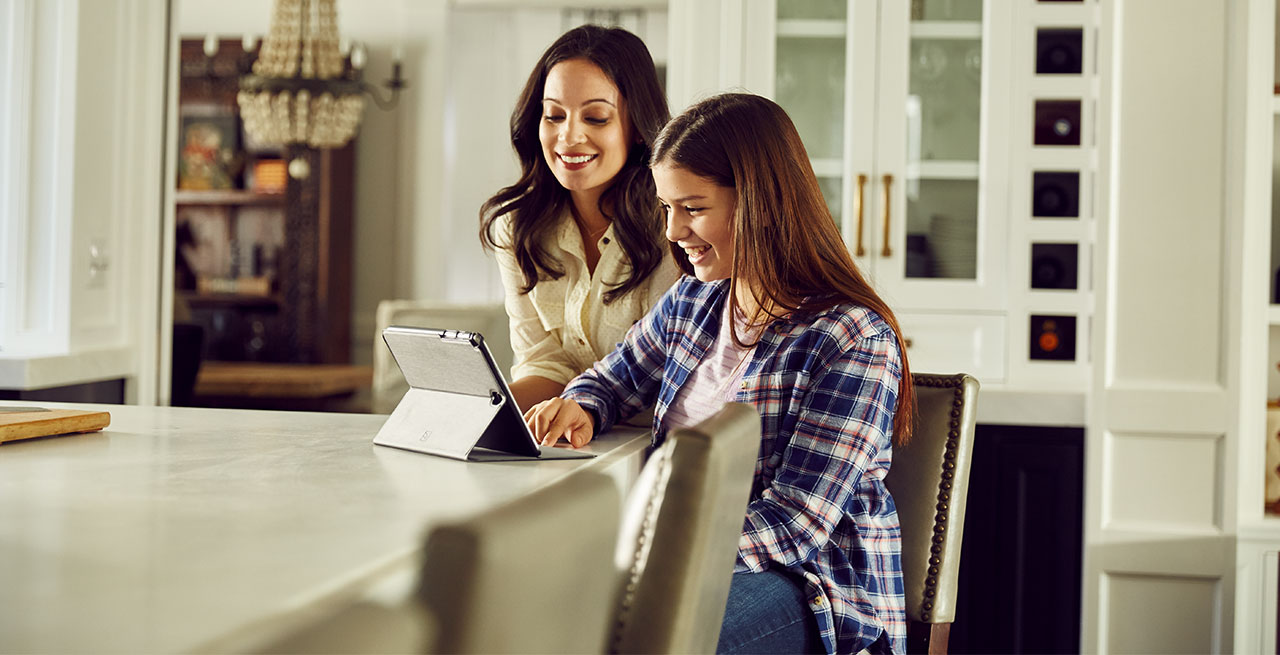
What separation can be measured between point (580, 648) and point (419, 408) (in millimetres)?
702

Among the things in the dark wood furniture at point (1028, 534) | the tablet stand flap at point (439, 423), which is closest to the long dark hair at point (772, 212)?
the tablet stand flap at point (439, 423)

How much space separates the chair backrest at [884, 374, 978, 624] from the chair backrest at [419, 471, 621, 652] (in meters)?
0.95

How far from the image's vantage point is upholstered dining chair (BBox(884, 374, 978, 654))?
1508 millimetres

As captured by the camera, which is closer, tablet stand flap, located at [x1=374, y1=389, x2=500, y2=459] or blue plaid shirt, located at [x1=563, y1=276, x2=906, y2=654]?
tablet stand flap, located at [x1=374, y1=389, x2=500, y2=459]

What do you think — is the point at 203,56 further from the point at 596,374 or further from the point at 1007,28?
the point at 596,374

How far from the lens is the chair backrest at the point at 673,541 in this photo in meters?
0.69

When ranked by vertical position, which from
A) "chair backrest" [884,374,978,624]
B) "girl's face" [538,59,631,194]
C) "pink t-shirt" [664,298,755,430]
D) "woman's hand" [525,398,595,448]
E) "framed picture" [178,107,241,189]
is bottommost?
"chair backrest" [884,374,978,624]

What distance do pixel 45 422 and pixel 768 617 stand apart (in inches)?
31.6

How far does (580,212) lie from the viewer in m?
1.86

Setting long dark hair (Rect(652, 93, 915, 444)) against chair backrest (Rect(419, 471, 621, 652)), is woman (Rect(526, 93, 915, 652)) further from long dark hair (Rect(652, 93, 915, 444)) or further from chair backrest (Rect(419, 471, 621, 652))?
chair backrest (Rect(419, 471, 621, 652))

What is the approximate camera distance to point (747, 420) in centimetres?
79

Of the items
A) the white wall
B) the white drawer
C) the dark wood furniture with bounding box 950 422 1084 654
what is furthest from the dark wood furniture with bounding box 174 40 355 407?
the dark wood furniture with bounding box 950 422 1084 654

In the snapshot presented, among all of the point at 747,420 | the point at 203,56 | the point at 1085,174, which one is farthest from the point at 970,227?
the point at 203,56

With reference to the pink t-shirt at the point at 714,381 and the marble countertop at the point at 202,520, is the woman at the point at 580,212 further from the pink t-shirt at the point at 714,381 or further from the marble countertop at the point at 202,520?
the marble countertop at the point at 202,520
